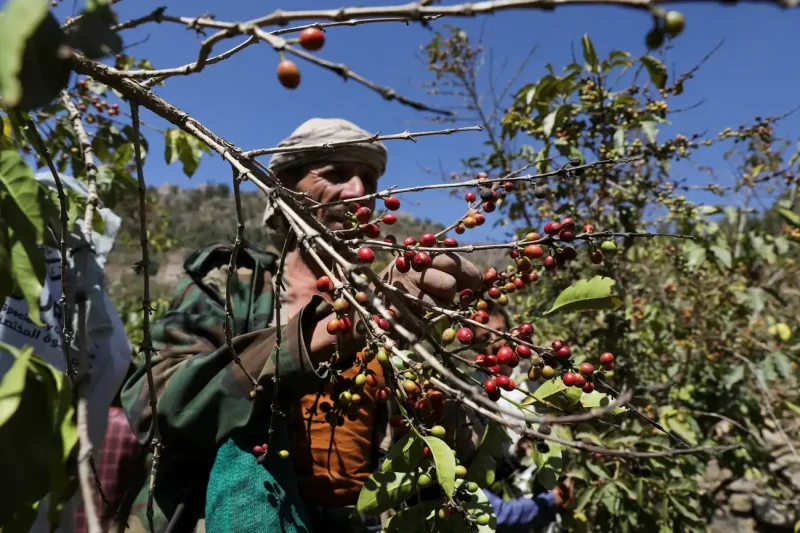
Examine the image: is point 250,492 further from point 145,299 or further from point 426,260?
point 426,260

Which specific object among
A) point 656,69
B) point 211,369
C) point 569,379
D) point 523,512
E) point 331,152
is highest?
point 656,69

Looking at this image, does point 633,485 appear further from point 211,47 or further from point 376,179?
point 211,47

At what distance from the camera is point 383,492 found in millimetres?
1022

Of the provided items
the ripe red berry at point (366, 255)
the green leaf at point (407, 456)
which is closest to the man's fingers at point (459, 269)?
the ripe red berry at point (366, 255)

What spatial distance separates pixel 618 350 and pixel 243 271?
2081mm

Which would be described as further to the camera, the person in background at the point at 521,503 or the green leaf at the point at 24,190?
the person in background at the point at 521,503

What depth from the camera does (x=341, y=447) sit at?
5.33ft

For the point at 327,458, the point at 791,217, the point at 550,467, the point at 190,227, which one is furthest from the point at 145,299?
the point at 190,227

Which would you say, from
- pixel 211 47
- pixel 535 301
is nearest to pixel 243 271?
pixel 211 47

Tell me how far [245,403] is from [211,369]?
0.43 ft

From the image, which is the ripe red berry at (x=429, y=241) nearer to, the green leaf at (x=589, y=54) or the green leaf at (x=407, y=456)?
the green leaf at (x=407, y=456)

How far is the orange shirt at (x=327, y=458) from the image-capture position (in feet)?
5.02

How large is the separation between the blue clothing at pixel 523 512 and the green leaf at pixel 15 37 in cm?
207

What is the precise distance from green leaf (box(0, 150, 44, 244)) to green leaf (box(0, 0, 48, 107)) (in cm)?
29
